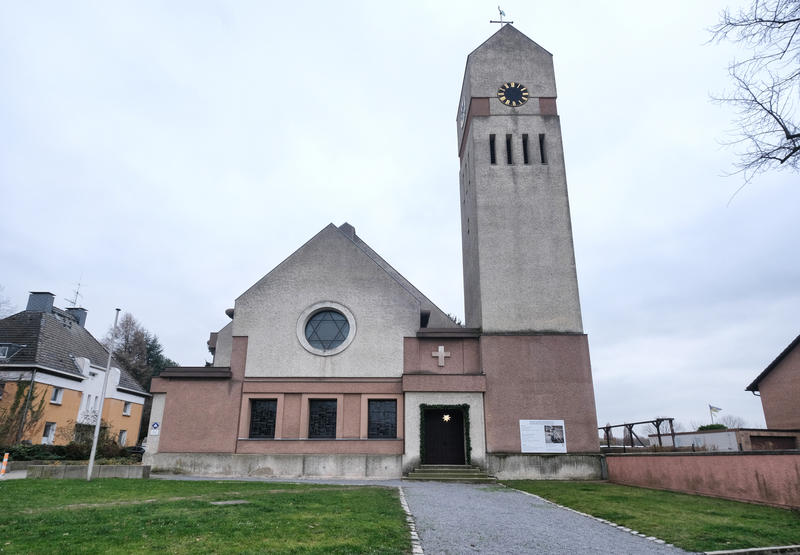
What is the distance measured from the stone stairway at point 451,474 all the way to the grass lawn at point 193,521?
7018 mm

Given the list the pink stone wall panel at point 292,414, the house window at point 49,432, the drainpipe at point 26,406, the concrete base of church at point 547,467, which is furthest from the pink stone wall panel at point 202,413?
the house window at point 49,432

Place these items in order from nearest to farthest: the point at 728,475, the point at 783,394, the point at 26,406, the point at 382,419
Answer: the point at 728,475 < the point at 382,419 < the point at 783,394 < the point at 26,406

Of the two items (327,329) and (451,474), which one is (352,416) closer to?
(327,329)

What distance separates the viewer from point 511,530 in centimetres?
927

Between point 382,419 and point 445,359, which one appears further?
point 445,359

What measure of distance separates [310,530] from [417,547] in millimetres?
1934

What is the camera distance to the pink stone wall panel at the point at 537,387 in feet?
72.4

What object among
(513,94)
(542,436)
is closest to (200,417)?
(542,436)

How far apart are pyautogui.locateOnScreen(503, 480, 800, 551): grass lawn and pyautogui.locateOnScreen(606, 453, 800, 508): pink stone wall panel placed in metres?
0.49

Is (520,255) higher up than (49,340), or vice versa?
(520,255)

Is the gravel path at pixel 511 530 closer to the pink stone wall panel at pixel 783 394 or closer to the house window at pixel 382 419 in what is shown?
the house window at pixel 382 419

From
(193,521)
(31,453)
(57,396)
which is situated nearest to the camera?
(193,521)

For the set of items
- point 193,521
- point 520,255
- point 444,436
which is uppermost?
point 520,255

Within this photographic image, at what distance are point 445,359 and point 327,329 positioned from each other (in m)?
5.87
